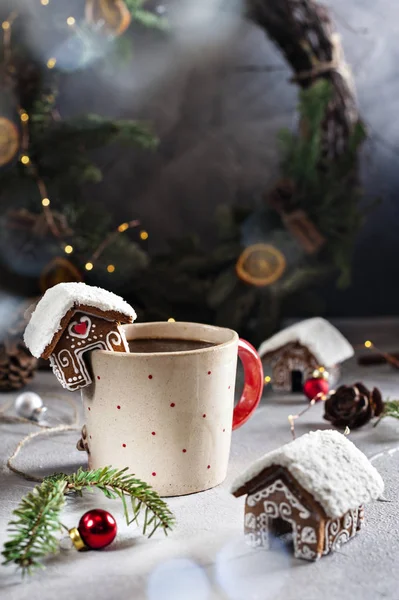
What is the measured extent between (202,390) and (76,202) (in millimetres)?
Result: 849

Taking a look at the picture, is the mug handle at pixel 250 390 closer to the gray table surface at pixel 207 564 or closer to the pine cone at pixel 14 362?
the gray table surface at pixel 207 564

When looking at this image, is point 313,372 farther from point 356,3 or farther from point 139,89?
point 356,3

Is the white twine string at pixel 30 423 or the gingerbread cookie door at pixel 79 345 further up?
the gingerbread cookie door at pixel 79 345

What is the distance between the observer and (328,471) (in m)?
0.69

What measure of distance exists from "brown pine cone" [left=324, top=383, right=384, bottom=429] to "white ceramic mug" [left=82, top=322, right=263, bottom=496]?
0.29m

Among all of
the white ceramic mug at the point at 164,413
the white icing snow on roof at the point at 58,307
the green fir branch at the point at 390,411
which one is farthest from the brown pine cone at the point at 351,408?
the white icing snow on roof at the point at 58,307

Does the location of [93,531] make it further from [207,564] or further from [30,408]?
[30,408]

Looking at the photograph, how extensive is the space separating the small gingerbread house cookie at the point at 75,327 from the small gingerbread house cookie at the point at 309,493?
22 centimetres

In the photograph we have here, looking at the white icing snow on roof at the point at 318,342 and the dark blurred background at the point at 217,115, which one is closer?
the white icing snow on roof at the point at 318,342

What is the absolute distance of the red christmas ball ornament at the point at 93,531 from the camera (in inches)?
27.7

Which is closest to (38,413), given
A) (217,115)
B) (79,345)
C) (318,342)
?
(79,345)

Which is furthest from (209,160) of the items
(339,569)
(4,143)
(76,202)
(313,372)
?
(339,569)

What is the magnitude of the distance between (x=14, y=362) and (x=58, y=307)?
1.87 ft

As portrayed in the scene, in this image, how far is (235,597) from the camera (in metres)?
0.63
